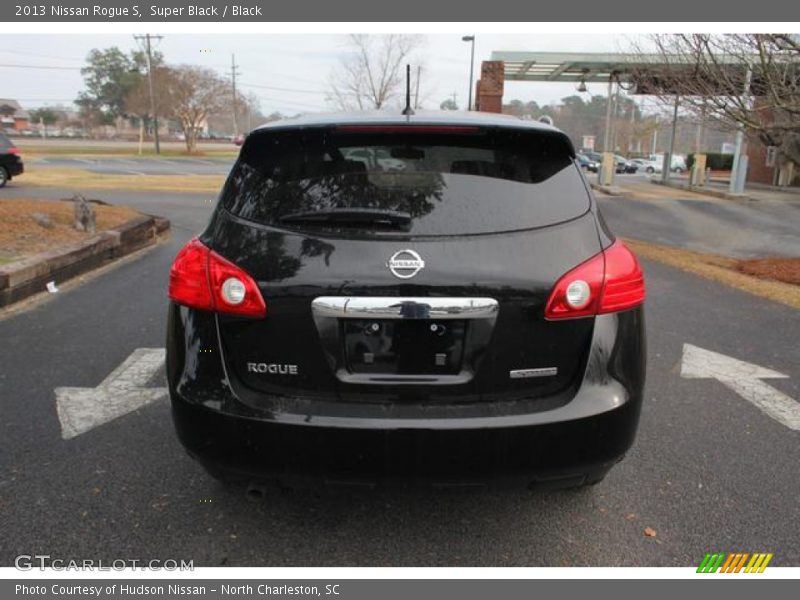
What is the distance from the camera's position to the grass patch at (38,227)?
298 inches

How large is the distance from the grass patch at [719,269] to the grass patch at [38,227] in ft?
26.8

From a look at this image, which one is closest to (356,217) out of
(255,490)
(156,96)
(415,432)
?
(415,432)

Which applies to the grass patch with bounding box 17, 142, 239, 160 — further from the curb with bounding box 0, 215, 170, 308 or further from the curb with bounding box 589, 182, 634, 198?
the curb with bounding box 0, 215, 170, 308

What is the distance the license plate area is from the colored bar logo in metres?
1.32

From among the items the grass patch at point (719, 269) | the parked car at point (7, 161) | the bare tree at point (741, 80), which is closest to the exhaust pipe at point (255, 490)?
the grass patch at point (719, 269)

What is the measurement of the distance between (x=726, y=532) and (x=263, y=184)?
237 cm

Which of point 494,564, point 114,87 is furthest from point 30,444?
point 114,87

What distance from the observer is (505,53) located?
22.9 m

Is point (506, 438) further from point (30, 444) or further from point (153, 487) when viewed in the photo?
point (30, 444)

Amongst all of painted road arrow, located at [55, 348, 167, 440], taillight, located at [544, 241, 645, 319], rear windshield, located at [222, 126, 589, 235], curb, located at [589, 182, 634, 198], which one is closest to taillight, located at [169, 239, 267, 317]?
rear windshield, located at [222, 126, 589, 235]

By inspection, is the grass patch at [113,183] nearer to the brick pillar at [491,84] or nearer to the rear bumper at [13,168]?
the rear bumper at [13,168]

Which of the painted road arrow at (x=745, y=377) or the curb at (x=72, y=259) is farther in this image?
the curb at (x=72, y=259)

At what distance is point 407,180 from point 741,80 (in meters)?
7.77

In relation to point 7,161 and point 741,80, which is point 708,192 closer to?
point 741,80
